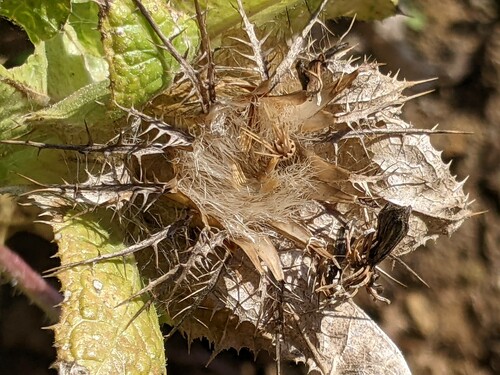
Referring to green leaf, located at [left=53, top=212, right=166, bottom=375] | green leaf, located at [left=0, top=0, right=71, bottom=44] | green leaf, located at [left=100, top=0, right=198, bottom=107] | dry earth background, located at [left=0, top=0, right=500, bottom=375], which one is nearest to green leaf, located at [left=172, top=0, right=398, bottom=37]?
green leaf, located at [left=100, top=0, right=198, bottom=107]

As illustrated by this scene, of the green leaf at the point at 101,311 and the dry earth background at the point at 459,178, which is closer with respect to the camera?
the green leaf at the point at 101,311

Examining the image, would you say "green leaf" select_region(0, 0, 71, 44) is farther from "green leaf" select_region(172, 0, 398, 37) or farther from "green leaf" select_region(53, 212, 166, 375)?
"green leaf" select_region(53, 212, 166, 375)

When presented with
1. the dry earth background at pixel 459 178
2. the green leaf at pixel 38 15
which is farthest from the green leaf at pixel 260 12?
the dry earth background at pixel 459 178

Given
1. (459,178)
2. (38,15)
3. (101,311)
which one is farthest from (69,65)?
(459,178)

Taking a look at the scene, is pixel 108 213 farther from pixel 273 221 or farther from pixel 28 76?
pixel 28 76

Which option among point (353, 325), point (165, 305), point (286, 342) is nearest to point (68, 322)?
point (165, 305)

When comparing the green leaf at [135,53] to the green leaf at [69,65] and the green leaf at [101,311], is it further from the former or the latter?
the green leaf at [69,65]
